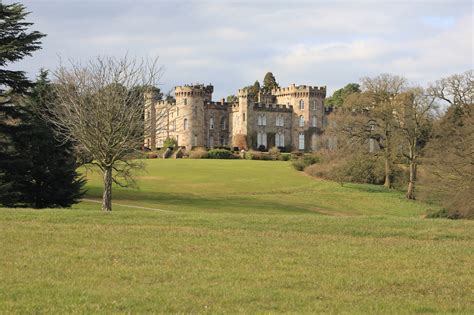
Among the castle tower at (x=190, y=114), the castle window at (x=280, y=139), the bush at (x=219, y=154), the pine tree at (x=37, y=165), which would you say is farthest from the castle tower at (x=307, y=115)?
the pine tree at (x=37, y=165)

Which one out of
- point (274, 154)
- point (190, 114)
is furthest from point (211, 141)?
point (274, 154)

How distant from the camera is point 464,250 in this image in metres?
14.7

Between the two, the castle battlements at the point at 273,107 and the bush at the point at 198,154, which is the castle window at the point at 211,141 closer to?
the castle battlements at the point at 273,107

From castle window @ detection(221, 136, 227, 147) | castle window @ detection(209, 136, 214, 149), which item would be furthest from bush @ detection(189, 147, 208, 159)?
castle window @ detection(221, 136, 227, 147)

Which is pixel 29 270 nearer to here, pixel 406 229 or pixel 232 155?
pixel 406 229

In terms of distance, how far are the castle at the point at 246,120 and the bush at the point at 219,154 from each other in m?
7.42

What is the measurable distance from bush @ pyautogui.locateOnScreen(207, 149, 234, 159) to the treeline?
73.7 feet

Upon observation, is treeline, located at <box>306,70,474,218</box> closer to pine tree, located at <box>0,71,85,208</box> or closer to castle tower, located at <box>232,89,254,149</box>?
pine tree, located at <box>0,71,85,208</box>

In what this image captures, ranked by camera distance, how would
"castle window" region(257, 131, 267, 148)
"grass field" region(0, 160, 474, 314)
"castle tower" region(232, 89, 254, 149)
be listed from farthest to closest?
"castle window" region(257, 131, 267, 148) → "castle tower" region(232, 89, 254, 149) → "grass field" region(0, 160, 474, 314)

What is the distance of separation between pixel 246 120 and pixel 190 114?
797 cm

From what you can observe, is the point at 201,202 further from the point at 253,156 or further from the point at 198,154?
the point at 253,156

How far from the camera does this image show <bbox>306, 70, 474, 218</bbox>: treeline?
149ft

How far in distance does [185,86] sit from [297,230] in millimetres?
71877

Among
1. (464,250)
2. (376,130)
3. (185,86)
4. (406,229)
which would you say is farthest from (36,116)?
(185,86)
